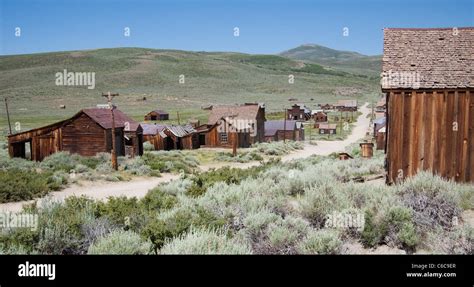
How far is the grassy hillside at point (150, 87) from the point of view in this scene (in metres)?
83.5

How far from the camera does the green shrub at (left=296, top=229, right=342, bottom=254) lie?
619 cm

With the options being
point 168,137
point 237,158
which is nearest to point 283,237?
point 237,158

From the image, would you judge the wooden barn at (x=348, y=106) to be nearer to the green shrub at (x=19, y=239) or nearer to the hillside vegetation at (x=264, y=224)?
the hillside vegetation at (x=264, y=224)

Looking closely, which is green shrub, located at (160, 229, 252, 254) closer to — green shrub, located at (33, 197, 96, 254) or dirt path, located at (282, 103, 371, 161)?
green shrub, located at (33, 197, 96, 254)

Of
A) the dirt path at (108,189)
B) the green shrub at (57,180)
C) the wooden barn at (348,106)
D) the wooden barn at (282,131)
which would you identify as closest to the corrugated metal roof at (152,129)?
the wooden barn at (282,131)

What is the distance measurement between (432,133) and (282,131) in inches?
1584

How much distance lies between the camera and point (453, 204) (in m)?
8.07

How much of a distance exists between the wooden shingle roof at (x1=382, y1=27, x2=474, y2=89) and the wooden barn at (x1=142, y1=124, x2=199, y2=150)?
2709cm

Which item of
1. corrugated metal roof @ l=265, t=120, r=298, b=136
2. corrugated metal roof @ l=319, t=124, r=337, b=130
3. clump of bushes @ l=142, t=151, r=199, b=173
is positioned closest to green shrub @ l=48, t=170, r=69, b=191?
clump of bushes @ l=142, t=151, r=199, b=173

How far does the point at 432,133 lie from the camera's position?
1172 cm

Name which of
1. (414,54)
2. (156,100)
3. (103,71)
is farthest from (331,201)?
(103,71)

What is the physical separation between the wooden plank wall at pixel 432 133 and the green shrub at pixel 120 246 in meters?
8.14
